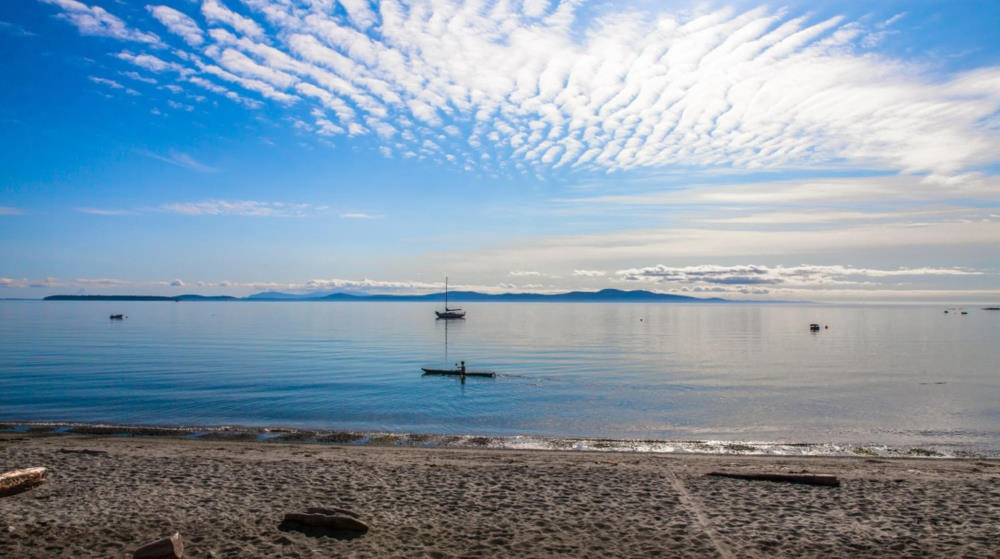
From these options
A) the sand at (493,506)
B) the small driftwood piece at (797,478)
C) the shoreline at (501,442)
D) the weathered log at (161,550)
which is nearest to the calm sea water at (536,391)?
the shoreline at (501,442)

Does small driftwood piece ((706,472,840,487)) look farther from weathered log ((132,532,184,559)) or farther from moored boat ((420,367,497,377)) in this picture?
moored boat ((420,367,497,377))

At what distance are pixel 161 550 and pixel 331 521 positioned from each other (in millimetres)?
2601

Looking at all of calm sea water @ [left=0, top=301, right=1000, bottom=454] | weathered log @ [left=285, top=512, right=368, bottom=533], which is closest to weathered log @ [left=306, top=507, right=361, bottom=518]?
weathered log @ [left=285, top=512, right=368, bottom=533]

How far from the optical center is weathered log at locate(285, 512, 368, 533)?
1027cm

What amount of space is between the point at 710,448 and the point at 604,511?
10.6 meters

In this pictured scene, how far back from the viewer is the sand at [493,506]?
9805 mm

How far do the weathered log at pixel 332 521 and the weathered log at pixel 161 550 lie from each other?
2.07 m

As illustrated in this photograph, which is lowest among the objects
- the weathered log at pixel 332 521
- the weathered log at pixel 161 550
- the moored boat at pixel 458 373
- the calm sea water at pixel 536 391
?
the calm sea water at pixel 536 391

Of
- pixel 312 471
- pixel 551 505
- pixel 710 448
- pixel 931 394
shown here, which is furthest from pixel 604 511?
pixel 931 394

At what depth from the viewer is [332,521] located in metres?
10.3

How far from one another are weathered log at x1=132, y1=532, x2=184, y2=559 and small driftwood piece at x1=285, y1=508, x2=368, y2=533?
206 centimetres

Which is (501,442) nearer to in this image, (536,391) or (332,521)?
(332,521)

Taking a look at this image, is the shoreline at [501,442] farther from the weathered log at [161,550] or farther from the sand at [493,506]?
the weathered log at [161,550]

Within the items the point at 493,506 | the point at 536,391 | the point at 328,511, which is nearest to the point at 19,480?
the point at 328,511
